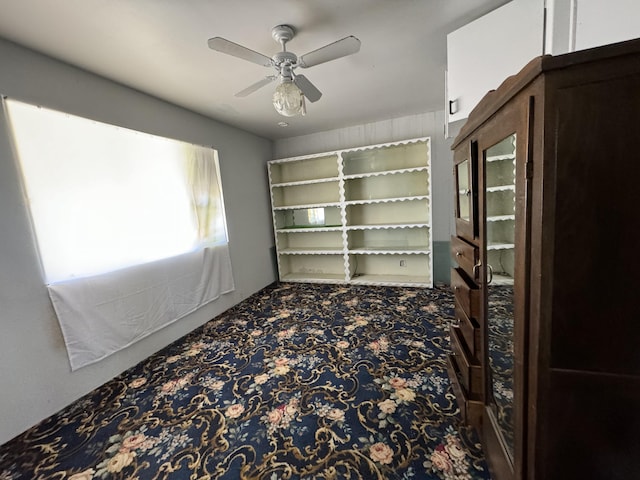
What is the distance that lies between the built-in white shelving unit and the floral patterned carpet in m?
1.43

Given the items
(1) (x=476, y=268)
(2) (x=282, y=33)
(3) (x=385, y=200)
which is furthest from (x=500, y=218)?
(3) (x=385, y=200)

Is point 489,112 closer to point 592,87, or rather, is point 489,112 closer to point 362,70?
point 592,87

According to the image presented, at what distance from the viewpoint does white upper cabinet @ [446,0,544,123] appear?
1259mm

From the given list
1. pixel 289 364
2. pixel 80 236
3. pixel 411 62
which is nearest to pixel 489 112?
pixel 411 62

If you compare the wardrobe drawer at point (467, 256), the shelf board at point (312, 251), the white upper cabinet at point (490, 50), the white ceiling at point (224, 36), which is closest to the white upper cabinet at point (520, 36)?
the white upper cabinet at point (490, 50)

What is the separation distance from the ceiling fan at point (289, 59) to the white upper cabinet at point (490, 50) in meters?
0.71

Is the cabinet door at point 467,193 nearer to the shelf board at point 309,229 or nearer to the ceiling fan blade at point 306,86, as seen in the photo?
the ceiling fan blade at point 306,86

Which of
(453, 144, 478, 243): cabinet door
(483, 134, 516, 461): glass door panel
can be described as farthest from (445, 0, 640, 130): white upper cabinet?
(483, 134, 516, 461): glass door panel

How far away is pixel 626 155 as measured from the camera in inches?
21.0

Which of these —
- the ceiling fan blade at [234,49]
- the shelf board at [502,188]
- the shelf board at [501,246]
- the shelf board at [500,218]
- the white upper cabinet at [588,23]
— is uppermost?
the ceiling fan blade at [234,49]

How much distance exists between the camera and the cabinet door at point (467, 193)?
1156 mm

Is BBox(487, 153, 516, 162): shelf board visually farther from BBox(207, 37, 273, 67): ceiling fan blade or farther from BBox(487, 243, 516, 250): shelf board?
BBox(207, 37, 273, 67): ceiling fan blade

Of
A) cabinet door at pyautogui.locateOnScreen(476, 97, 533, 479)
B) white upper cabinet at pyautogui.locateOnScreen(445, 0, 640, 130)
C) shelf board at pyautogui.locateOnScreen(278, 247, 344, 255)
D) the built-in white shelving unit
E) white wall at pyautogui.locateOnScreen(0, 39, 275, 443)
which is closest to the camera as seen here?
cabinet door at pyautogui.locateOnScreen(476, 97, 533, 479)

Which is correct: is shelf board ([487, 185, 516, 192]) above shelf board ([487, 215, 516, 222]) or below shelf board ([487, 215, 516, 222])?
above
